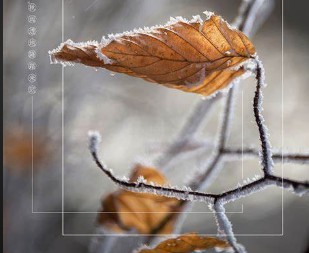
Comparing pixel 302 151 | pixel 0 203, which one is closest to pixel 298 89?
pixel 302 151

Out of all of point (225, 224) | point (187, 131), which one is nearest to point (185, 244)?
point (225, 224)

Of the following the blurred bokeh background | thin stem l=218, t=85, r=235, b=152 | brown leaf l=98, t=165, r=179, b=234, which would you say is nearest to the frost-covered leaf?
the blurred bokeh background

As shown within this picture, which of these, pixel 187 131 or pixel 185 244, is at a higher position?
pixel 187 131

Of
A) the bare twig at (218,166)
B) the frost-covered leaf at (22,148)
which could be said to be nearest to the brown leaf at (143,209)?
the bare twig at (218,166)

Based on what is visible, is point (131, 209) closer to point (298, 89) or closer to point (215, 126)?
point (215, 126)

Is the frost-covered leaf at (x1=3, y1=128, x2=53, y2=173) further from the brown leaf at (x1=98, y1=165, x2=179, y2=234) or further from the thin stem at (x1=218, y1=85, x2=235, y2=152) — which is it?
the thin stem at (x1=218, y1=85, x2=235, y2=152)

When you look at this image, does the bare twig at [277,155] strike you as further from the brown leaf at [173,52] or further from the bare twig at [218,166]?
the brown leaf at [173,52]

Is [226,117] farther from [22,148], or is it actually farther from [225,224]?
[22,148]
